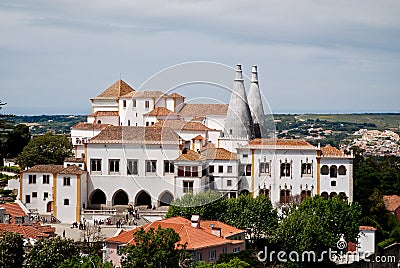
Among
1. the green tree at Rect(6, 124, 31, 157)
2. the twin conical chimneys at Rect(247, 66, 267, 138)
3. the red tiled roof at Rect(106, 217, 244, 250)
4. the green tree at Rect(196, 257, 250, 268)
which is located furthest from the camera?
the green tree at Rect(6, 124, 31, 157)

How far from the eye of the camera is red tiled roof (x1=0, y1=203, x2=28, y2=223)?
54.3 m

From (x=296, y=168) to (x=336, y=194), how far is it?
3273 millimetres

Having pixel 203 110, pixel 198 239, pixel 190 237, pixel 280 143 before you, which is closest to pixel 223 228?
pixel 198 239

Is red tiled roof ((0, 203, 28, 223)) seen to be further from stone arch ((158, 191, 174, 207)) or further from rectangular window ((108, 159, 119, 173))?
stone arch ((158, 191, 174, 207))

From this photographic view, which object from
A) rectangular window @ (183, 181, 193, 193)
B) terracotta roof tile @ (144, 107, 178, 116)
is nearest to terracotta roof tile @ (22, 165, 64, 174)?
rectangular window @ (183, 181, 193, 193)

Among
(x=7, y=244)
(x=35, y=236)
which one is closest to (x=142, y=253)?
(x=7, y=244)

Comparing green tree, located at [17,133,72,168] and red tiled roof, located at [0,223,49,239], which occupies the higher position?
green tree, located at [17,133,72,168]

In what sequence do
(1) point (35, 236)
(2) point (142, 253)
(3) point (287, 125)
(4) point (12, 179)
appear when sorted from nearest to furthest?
1. (2) point (142, 253)
2. (1) point (35, 236)
3. (4) point (12, 179)
4. (3) point (287, 125)

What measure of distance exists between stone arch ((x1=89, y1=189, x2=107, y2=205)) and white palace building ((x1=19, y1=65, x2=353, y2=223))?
0.07 feet

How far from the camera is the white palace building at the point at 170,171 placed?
59.5 m

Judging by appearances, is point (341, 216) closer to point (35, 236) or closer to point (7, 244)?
point (35, 236)

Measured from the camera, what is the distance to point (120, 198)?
203ft

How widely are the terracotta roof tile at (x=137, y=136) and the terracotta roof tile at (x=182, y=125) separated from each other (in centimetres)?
195

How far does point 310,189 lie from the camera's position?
6028 centimetres
